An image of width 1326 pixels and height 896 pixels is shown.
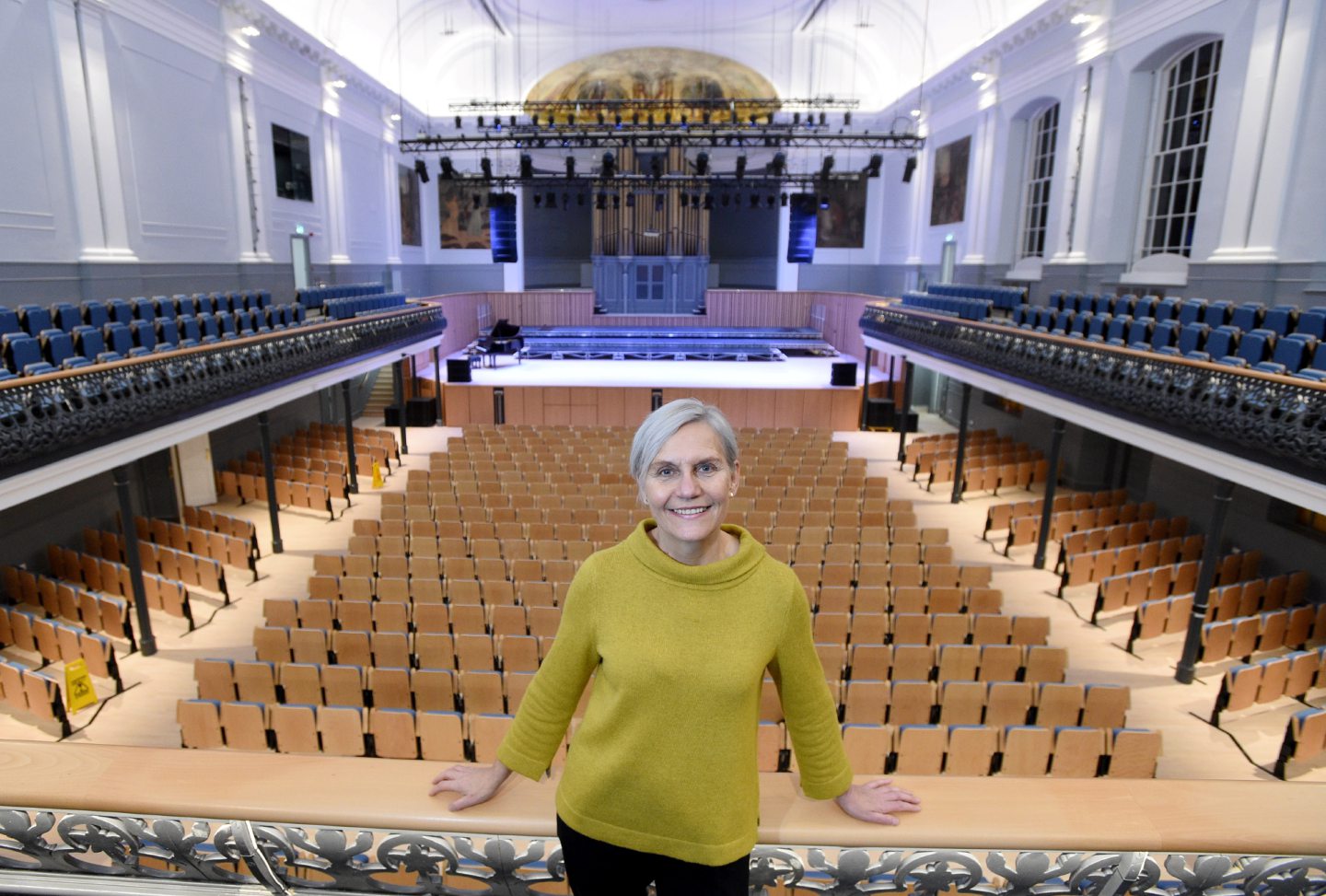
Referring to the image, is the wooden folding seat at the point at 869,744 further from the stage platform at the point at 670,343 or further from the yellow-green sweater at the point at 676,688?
the stage platform at the point at 670,343

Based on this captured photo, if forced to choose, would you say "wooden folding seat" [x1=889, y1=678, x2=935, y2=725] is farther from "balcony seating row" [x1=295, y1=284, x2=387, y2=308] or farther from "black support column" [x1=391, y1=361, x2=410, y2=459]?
"balcony seating row" [x1=295, y1=284, x2=387, y2=308]

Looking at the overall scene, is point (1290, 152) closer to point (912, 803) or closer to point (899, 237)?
point (912, 803)

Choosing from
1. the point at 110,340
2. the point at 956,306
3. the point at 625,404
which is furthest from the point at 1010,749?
the point at 625,404

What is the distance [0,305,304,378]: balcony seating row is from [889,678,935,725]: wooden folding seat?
7.98 m

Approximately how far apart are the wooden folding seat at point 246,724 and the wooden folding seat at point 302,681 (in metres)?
0.60

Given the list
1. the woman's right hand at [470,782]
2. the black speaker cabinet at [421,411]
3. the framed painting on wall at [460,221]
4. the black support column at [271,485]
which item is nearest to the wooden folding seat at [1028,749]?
the woman's right hand at [470,782]

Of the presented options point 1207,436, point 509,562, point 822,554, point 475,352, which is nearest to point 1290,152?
point 1207,436

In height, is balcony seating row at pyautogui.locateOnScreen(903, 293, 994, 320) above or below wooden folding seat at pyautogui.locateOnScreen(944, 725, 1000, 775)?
above

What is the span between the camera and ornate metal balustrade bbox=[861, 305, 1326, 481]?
640cm

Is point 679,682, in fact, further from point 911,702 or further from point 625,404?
point 625,404

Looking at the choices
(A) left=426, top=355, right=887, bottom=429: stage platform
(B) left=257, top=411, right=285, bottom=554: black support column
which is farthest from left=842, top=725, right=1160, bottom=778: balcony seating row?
(A) left=426, top=355, right=887, bottom=429: stage platform

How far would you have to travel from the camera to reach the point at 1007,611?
930 centimetres

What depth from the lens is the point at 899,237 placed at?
79.2 feet

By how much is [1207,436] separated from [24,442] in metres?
11.0
